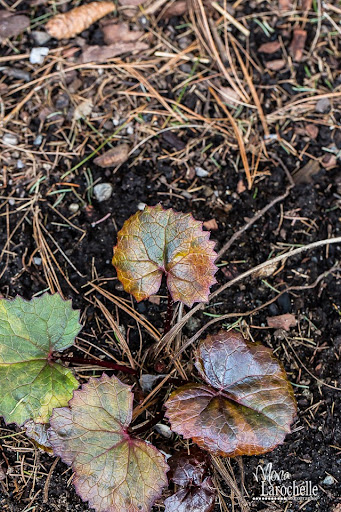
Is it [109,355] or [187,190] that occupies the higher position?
[187,190]

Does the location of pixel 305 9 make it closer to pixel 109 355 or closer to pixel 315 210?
pixel 315 210

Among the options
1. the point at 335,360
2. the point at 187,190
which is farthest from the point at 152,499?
the point at 187,190

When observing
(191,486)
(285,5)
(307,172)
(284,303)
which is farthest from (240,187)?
(191,486)

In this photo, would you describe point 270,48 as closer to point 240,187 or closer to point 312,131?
point 312,131

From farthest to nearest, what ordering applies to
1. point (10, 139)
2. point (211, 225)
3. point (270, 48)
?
1. point (270, 48)
2. point (10, 139)
3. point (211, 225)

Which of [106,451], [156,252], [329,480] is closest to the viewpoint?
[106,451]

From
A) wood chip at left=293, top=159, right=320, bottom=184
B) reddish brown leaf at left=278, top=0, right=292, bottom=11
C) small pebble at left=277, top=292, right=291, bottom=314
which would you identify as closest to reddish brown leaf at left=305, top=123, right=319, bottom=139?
wood chip at left=293, top=159, right=320, bottom=184
